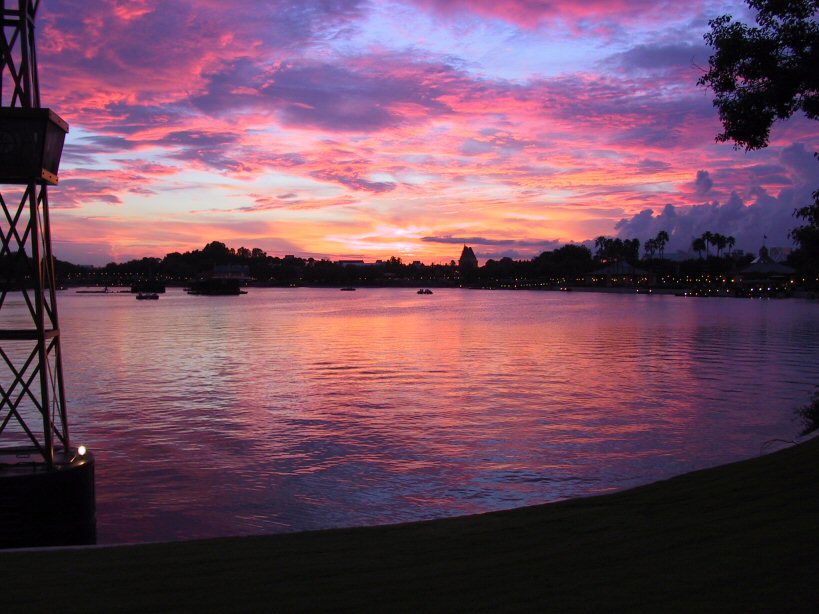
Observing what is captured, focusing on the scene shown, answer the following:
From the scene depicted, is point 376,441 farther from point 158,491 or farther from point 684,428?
point 684,428

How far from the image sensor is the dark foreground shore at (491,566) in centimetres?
504

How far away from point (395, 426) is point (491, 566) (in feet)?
38.6

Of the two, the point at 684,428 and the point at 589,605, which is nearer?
the point at 589,605

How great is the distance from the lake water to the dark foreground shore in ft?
11.5

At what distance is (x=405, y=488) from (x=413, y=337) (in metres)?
37.8

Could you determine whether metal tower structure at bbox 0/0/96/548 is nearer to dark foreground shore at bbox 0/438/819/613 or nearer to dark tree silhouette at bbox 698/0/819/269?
dark foreground shore at bbox 0/438/819/613

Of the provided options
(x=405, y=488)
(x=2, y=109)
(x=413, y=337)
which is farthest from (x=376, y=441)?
(x=413, y=337)

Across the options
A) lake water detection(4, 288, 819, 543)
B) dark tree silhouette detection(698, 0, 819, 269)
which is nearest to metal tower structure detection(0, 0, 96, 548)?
lake water detection(4, 288, 819, 543)

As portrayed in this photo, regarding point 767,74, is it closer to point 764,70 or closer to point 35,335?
point 764,70

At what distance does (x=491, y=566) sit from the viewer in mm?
5840

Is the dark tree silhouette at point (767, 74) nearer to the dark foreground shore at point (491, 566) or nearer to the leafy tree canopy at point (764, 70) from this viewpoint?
the leafy tree canopy at point (764, 70)

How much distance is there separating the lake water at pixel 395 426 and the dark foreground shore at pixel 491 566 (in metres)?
3.49

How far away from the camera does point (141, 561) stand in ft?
19.8

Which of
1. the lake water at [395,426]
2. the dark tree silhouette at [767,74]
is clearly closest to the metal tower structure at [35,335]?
the lake water at [395,426]
